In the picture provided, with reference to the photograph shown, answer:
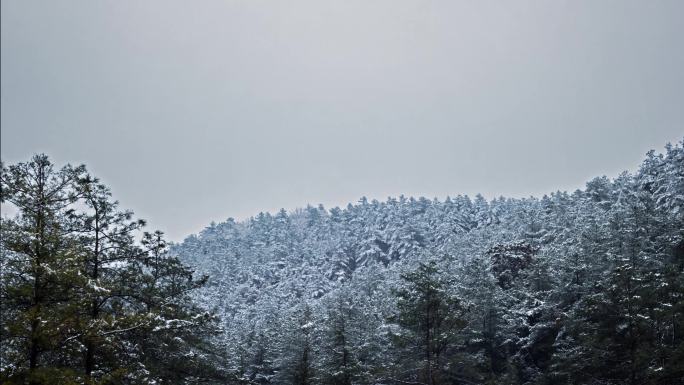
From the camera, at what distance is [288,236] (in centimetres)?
12300

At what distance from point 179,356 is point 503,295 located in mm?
27909

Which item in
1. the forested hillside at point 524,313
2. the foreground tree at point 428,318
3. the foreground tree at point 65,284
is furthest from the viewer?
the foreground tree at point 428,318

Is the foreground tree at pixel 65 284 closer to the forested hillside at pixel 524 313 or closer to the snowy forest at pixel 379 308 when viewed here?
the snowy forest at pixel 379 308

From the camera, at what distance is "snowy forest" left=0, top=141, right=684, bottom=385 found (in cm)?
1129

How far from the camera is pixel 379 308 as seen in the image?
1912 inches

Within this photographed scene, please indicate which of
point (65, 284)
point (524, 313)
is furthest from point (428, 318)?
point (65, 284)

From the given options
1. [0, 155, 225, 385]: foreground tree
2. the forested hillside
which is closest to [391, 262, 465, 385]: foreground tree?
the forested hillside

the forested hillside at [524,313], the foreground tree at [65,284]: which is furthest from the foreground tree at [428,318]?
the foreground tree at [65,284]

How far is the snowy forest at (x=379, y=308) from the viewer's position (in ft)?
37.0

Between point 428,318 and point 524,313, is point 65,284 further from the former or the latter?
point 524,313

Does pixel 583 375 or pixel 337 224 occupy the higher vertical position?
pixel 337 224

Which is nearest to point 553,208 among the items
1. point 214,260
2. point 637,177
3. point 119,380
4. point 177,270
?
point 637,177

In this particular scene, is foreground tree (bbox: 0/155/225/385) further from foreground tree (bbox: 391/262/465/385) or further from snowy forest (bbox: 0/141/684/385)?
foreground tree (bbox: 391/262/465/385)

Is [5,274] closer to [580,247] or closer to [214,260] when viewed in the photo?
[580,247]
